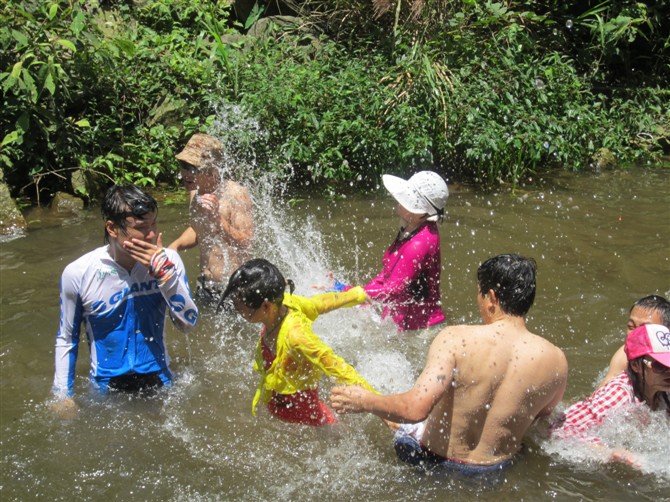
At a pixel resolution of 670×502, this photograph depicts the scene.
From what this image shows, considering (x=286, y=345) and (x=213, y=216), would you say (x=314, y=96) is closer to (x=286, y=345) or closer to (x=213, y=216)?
(x=213, y=216)

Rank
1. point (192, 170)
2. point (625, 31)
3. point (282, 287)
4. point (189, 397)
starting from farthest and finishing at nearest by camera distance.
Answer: point (625, 31), point (192, 170), point (189, 397), point (282, 287)

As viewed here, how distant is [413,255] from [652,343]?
1523mm

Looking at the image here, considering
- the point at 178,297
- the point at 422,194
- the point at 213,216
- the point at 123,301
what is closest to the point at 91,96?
the point at 213,216

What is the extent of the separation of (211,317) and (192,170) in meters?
1.26

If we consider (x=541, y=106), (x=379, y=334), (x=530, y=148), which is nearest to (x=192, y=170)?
(x=379, y=334)

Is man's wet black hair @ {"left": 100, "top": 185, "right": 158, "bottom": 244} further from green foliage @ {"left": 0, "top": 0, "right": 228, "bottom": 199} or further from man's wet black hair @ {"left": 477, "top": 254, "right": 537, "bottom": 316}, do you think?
green foliage @ {"left": 0, "top": 0, "right": 228, "bottom": 199}

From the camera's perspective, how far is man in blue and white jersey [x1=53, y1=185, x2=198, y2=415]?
362 centimetres

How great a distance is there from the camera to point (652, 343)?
3488mm

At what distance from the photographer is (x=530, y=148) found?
8781mm

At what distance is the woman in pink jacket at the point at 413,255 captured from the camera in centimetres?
461

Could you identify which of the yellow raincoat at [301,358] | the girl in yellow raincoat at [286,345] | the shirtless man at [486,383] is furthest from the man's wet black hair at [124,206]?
the shirtless man at [486,383]

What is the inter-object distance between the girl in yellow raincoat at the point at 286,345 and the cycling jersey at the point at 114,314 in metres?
0.28

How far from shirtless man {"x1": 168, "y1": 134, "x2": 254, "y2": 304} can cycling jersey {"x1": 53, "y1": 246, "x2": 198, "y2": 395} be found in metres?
1.28

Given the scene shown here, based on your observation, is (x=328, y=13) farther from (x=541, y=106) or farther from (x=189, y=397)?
(x=189, y=397)
